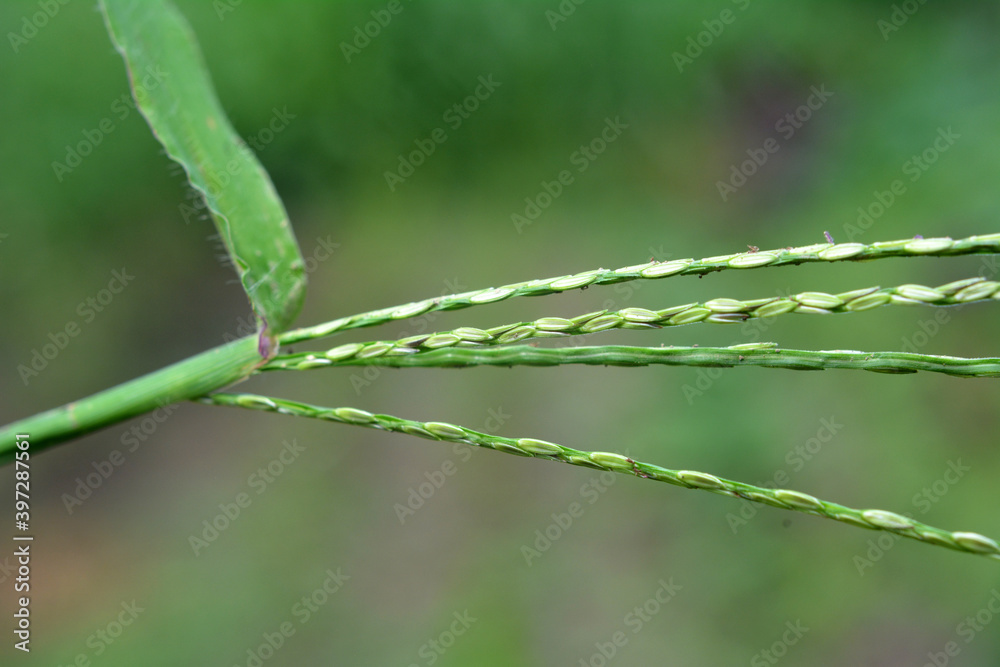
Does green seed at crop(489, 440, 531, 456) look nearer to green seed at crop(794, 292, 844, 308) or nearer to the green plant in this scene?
the green plant

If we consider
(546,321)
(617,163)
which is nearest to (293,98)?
(617,163)

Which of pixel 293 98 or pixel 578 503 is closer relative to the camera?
pixel 578 503

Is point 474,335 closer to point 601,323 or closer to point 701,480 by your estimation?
point 601,323

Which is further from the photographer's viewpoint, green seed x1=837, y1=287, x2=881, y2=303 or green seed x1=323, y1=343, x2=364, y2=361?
green seed x1=323, y1=343, x2=364, y2=361

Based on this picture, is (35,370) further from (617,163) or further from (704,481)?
(704,481)

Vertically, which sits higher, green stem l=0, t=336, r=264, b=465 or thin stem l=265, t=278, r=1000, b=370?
thin stem l=265, t=278, r=1000, b=370

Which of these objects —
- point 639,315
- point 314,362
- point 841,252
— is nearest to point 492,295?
Result: point 639,315

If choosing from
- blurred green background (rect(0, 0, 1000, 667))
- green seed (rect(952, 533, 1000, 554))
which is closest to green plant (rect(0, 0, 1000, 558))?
green seed (rect(952, 533, 1000, 554))

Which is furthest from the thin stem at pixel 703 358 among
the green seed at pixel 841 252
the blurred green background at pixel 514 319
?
the blurred green background at pixel 514 319
